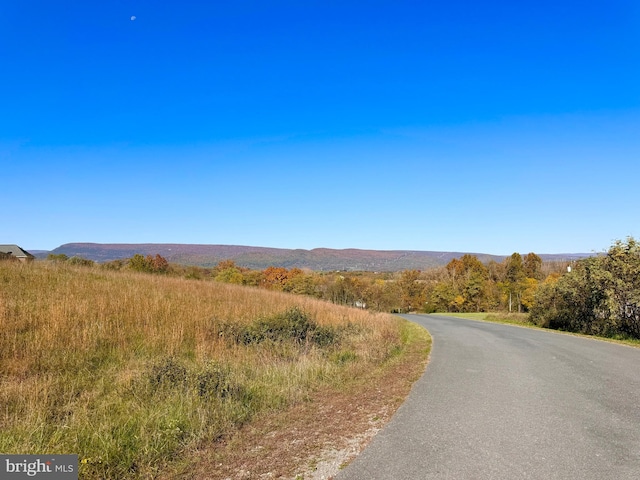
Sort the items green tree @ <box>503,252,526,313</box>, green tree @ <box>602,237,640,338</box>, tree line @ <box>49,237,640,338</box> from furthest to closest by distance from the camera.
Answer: green tree @ <box>503,252,526,313</box>, tree line @ <box>49,237,640,338</box>, green tree @ <box>602,237,640,338</box>

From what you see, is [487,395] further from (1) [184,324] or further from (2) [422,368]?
(1) [184,324]

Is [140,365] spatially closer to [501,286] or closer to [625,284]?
[625,284]

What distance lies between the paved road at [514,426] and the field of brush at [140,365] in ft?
6.98

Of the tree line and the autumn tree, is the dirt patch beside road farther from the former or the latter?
the autumn tree

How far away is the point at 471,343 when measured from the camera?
47.4ft

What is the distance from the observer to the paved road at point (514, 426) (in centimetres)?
404

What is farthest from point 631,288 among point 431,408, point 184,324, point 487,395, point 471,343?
point 184,324

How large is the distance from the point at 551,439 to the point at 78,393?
6.96 meters

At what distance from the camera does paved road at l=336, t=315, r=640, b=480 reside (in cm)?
404

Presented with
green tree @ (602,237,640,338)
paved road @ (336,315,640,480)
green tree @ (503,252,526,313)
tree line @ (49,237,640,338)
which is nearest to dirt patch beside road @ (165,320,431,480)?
paved road @ (336,315,640,480)

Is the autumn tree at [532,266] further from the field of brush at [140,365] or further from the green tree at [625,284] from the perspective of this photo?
the field of brush at [140,365]

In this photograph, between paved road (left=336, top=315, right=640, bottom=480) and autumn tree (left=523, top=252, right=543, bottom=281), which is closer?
paved road (left=336, top=315, right=640, bottom=480)

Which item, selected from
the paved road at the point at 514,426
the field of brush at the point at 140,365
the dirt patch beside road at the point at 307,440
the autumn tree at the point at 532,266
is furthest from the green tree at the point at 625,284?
the autumn tree at the point at 532,266

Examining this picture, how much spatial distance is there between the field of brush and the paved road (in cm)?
213
